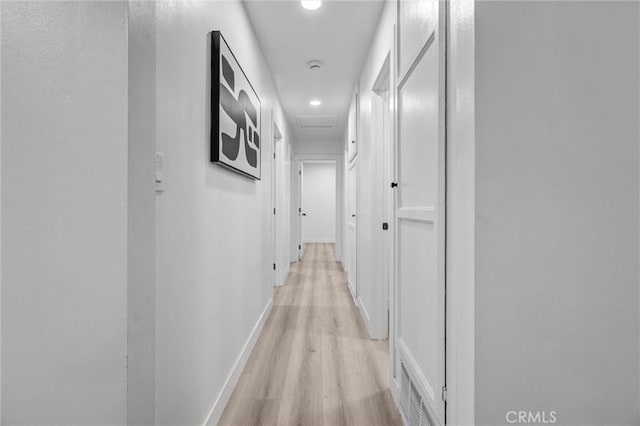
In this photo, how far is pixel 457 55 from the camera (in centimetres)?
95

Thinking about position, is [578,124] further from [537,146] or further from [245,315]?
[245,315]

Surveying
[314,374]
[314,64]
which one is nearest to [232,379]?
[314,374]

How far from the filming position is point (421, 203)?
127cm

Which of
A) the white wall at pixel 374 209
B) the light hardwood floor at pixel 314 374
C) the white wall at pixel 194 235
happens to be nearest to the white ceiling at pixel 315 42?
the white wall at pixel 374 209

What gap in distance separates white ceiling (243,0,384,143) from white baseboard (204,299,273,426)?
2235mm

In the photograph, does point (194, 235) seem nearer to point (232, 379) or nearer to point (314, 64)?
point (232, 379)

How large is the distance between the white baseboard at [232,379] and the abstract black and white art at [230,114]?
1115 mm

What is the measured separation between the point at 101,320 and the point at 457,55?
1177 millimetres

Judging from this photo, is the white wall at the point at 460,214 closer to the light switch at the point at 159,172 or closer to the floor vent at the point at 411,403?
the floor vent at the point at 411,403

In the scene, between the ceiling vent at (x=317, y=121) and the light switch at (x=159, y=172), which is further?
the ceiling vent at (x=317, y=121)

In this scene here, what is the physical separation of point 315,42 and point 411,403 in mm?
2543

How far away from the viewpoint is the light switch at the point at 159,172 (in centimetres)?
94

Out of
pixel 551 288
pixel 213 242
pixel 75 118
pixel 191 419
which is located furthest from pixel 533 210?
pixel 191 419

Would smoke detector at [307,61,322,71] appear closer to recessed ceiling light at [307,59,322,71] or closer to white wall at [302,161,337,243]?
recessed ceiling light at [307,59,322,71]
